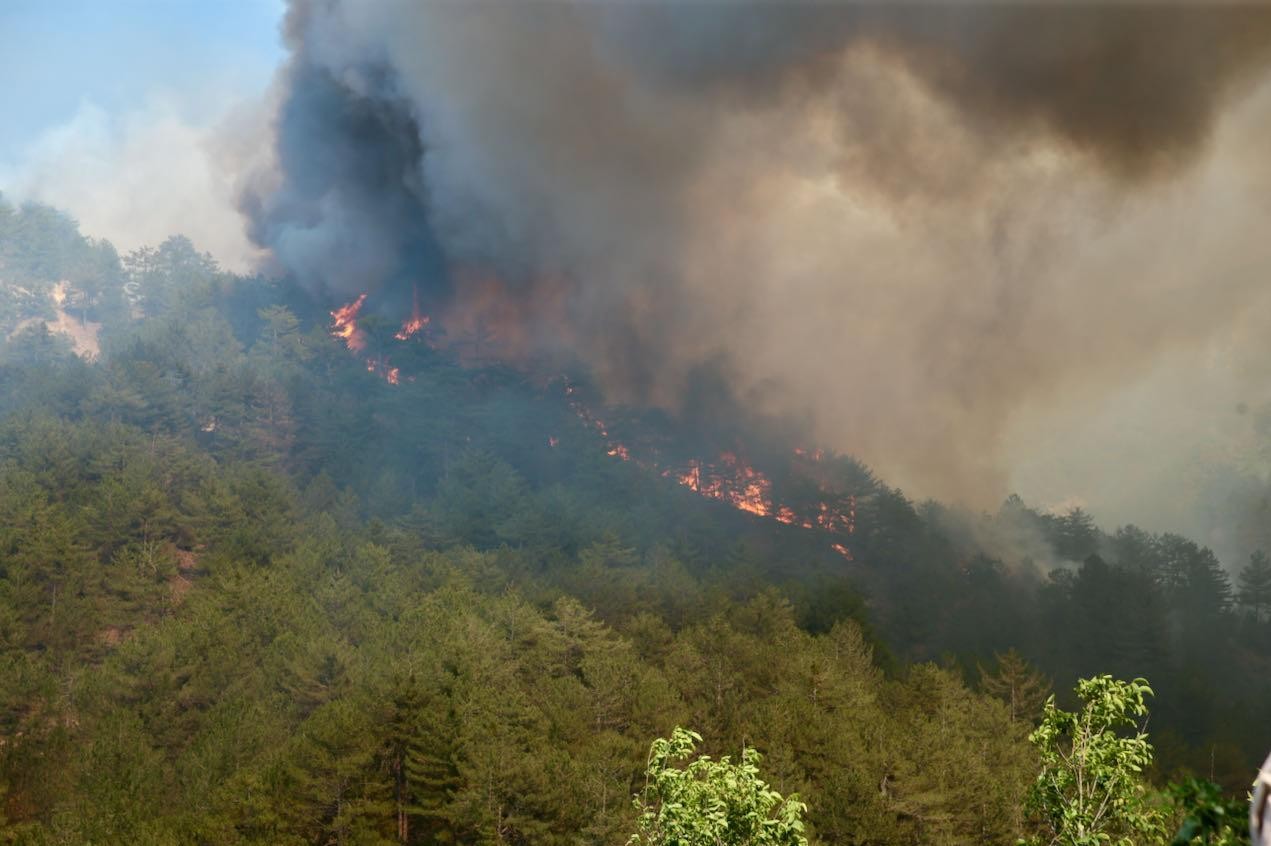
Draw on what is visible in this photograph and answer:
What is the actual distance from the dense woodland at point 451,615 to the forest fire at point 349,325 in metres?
3.36

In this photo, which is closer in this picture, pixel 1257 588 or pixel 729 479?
pixel 1257 588

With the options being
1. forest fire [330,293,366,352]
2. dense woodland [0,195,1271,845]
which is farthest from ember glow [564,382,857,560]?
forest fire [330,293,366,352]

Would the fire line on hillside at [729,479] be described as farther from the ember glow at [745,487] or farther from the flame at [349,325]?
the flame at [349,325]

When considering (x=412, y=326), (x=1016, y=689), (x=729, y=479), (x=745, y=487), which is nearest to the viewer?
(x=1016, y=689)

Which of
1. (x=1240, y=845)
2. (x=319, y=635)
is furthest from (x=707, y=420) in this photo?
(x=1240, y=845)

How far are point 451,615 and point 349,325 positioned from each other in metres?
80.3

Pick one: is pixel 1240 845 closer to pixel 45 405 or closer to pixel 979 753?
pixel 979 753

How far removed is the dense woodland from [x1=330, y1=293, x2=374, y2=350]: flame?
3.36 metres

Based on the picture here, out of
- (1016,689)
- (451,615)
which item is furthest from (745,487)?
(451,615)

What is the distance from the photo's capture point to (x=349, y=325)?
122312mm

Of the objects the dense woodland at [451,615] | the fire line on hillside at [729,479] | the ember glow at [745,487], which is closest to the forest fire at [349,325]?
the fire line on hillside at [729,479]

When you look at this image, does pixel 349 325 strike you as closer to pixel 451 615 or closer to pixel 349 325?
pixel 349 325

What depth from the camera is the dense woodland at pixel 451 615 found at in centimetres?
3178

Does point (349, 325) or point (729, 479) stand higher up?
point (349, 325)
